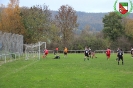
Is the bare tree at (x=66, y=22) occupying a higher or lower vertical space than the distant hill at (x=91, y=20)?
lower

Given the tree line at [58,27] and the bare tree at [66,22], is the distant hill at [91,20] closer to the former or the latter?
the tree line at [58,27]

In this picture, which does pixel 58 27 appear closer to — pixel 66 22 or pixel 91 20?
pixel 66 22

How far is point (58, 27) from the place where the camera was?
8481cm

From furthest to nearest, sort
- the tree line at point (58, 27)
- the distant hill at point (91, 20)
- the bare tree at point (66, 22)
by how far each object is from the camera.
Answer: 1. the distant hill at point (91, 20)
2. the bare tree at point (66, 22)
3. the tree line at point (58, 27)

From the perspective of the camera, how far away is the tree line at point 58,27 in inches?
2660

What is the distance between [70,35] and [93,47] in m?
7.85

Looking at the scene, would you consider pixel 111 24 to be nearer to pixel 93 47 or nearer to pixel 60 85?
pixel 93 47

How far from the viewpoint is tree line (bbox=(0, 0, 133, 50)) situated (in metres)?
67.6

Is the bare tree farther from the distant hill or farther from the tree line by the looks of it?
the distant hill

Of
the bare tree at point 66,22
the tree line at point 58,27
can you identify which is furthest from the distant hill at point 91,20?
the bare tree at point 66,22

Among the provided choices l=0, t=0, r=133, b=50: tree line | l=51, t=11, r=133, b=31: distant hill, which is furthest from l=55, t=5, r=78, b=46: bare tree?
l=51, t=11, r=133, b=31: distant hill

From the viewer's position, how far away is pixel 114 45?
84.4 meters

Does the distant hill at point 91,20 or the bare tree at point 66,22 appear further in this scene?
the distant hill at point 91,20

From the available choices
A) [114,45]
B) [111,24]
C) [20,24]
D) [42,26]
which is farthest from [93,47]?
[20,24]
